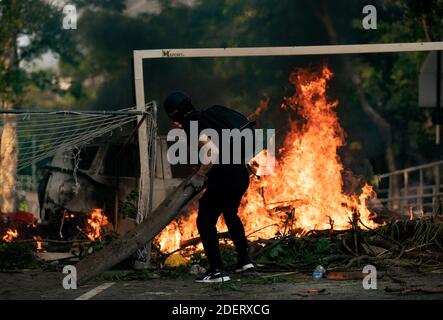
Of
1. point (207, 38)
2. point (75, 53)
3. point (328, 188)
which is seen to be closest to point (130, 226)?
point (328, 188)

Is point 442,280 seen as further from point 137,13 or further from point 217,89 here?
point 137,13

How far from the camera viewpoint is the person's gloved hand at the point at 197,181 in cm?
1032

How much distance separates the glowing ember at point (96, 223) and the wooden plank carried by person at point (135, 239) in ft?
11.2

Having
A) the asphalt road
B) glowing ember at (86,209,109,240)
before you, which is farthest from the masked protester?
glowing ember at (86,209,109,240)

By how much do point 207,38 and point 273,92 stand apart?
4.90 m

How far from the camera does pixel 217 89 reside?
27.9 meters

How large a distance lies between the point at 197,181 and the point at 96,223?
16.2ft

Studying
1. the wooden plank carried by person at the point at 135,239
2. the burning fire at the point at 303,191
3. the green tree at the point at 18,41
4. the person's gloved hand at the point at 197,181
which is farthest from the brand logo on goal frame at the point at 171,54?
the green tree at the point at 18,41

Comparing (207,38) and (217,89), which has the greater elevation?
(207,38)

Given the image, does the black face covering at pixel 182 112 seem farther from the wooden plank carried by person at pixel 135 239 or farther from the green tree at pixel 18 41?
the green tree at pixel 18 41

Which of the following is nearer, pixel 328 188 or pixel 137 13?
pixel 328 188

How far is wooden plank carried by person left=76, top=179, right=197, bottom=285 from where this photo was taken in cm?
1048

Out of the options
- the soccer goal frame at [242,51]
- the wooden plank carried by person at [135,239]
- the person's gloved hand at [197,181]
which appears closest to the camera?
the person's gloved hand at [197,181]
